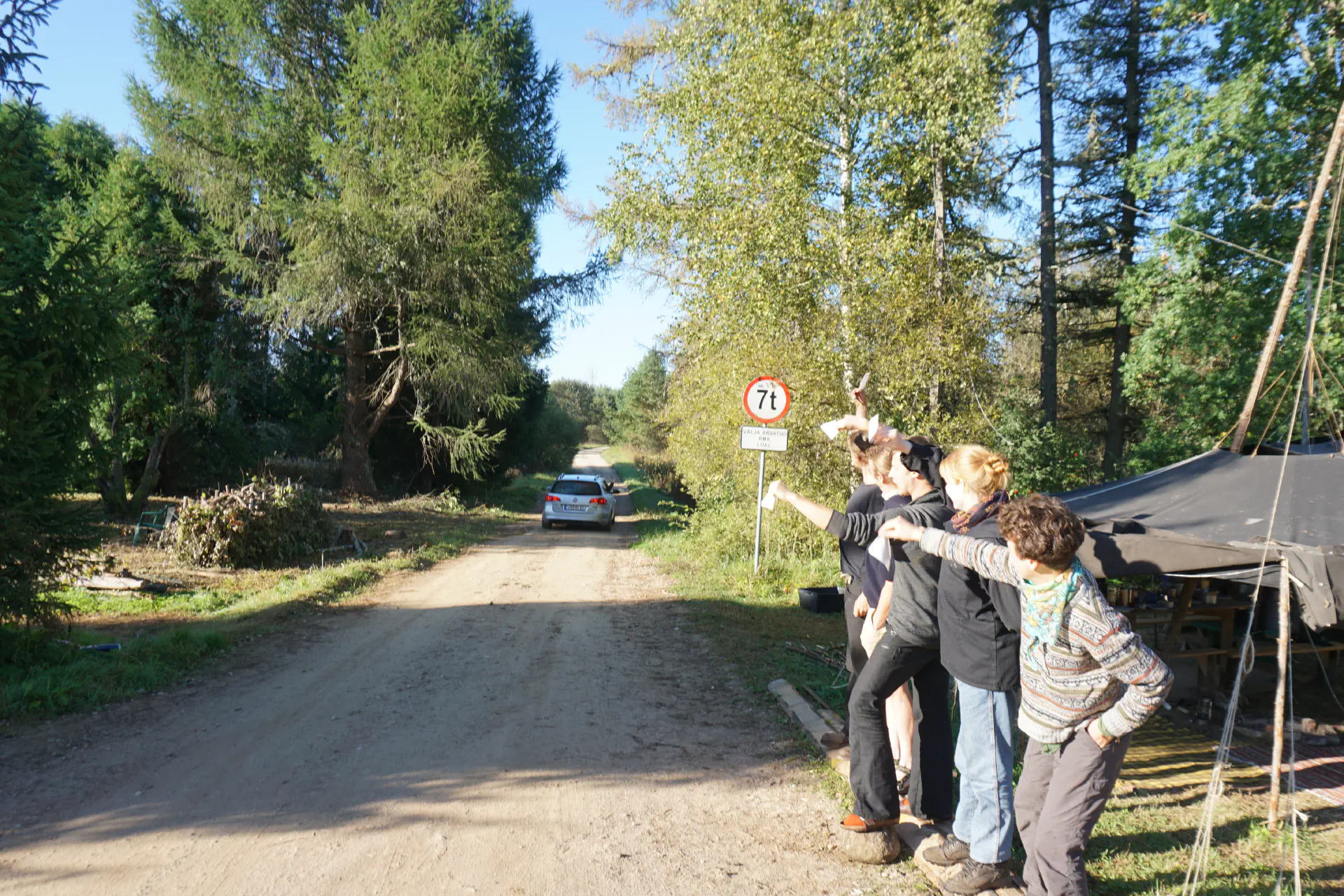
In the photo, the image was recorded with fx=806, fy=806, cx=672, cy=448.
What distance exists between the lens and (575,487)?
894 inches

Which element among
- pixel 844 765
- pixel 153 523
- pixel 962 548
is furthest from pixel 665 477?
pixel 962 548

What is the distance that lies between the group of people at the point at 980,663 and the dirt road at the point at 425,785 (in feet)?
1.87

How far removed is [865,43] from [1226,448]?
9.09 meters

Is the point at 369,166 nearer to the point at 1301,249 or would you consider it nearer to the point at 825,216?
the point at 825,216

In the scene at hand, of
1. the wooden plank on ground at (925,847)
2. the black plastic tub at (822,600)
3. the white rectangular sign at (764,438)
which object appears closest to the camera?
the wooden plank on ground at (925,847)

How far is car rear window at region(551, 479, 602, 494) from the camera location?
22.6 metres

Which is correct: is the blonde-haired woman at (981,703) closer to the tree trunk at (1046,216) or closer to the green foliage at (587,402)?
the tree trunk at (1046,216)

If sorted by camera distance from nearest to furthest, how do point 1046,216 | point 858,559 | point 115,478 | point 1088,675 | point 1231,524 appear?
point 1088,675
point 858,559
point 1231,524
point 1046,216
point 115,478

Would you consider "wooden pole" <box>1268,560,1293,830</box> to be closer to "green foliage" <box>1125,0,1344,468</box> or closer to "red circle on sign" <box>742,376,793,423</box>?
"red circle on sign" <box>742,376,793,423</box>

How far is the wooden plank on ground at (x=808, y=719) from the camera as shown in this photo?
504 cm

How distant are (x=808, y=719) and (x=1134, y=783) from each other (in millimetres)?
2142

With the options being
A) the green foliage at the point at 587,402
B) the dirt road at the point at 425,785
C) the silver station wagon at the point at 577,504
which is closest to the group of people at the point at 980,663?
the dirt road at the point at 425,785

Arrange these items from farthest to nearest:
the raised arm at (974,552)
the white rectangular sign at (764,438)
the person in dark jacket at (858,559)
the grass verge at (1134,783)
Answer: the white rectangular sign at (764,438)
the person in dark jacket at (858,559)
the grass verge at (1134,783)
the raised arm at (974,552)

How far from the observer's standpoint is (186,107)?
878 inches
